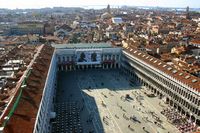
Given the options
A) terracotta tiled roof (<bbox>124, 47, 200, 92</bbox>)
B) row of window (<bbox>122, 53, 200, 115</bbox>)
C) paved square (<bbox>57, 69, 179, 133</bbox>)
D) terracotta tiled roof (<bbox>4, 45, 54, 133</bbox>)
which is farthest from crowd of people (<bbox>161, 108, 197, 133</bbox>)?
terracotta tiled roof (<bbox>4, 45, 54, 133</bbox>)

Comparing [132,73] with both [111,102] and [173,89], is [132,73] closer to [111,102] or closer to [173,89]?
[111,102]

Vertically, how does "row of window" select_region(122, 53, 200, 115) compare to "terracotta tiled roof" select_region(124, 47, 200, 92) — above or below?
below

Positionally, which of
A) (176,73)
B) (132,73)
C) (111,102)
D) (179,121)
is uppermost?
(176,73)

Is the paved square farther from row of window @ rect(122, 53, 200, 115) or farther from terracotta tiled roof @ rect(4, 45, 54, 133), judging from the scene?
terracotta tiled roof @ rect(4, 45, 54, 133)

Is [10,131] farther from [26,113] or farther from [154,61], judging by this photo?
[154,61]

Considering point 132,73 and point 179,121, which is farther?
point 132,73

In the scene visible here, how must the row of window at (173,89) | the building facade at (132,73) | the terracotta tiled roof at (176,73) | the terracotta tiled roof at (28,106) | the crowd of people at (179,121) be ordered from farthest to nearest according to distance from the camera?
the terracotta tiled roof at (176,73), the row of window at (173,89), the building facade at (132,73), the crowd of people at (179,121), the terracotta tiled roof at (28,106)

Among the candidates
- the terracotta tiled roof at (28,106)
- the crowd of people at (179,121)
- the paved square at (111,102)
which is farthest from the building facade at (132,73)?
the paved square at (111,102)

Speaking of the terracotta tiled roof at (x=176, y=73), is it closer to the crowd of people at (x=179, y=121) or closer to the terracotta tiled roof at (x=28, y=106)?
the crowd of people at (x=179, y=121)

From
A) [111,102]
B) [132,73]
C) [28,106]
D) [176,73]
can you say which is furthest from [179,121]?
[132,73]

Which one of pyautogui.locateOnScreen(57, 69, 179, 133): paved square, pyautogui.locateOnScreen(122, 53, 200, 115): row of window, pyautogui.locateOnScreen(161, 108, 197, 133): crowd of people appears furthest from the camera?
pyautogui.locateOnScreen(122, 53, 200, 115): row of window

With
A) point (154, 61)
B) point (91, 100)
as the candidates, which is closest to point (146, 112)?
point (91, 100)
